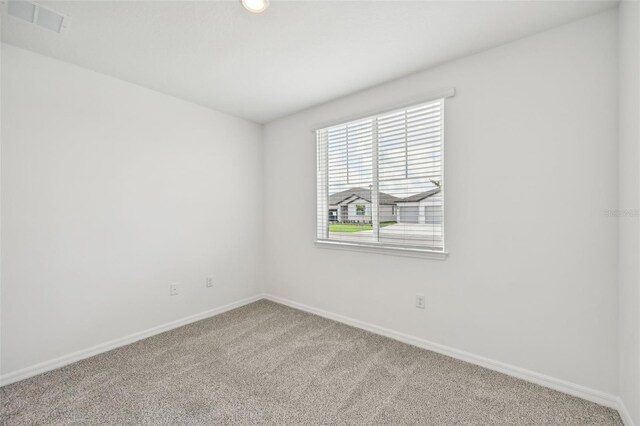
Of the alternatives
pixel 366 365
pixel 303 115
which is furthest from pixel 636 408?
pixel 303 115

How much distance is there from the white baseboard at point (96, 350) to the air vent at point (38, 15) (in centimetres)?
238

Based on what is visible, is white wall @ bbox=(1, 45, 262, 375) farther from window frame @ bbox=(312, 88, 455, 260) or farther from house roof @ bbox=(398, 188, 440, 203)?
house roof @ bbox=(398, 188, 440, 203)

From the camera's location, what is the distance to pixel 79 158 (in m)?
2.30

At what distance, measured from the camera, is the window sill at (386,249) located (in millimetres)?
2363

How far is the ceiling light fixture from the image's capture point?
1.61 meters

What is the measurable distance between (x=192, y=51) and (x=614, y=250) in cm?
313

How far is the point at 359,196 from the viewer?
2951mm

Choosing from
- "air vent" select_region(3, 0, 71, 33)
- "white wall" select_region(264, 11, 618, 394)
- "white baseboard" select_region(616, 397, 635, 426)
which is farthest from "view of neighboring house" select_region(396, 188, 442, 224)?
"air vent" select_region(3, 0, 71, 33)

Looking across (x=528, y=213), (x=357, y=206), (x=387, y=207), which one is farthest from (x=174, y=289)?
(x=528, y=213)

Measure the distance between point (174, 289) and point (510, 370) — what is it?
3064 millimetres

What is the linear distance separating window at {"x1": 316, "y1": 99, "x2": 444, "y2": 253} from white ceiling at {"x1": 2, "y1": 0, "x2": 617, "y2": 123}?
46 cm

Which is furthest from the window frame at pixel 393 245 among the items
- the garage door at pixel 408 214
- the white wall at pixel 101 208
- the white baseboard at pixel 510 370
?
the white wall at pixel 101 208

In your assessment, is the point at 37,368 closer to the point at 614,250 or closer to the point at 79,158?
the point at 79,158

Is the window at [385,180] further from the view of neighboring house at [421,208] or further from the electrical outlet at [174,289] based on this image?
the electrical outlet at [174,289]
